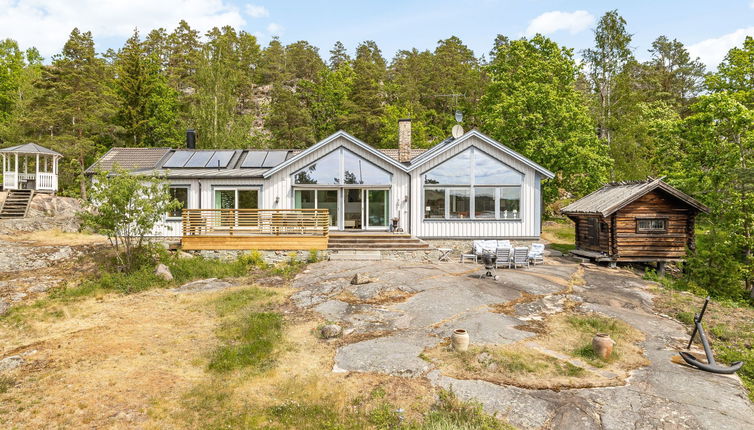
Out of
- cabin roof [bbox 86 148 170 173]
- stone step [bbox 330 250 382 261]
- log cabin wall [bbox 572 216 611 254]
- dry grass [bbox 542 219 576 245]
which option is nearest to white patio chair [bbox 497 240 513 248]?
log cabin wall [bbox 572 216 611 254]

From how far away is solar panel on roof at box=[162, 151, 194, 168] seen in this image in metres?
20.3

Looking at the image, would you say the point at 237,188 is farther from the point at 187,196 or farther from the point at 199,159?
the point at 199,159

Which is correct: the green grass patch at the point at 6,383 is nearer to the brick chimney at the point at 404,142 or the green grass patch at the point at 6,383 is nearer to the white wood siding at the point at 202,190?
the white wood siding at the point at 202,190

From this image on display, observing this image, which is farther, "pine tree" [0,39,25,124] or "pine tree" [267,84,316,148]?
"pine tree" [267,84,316,148]

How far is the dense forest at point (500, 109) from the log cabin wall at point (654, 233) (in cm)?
90

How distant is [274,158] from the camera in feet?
69.6

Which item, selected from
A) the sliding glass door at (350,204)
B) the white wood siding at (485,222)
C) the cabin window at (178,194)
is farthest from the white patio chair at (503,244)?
the cabin window at (178,194)

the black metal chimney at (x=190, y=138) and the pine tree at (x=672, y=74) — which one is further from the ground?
the pine tree at (x=672, y=74)

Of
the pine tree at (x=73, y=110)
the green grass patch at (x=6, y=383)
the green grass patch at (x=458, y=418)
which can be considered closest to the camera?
the green grass patch at (x=458, y=418)

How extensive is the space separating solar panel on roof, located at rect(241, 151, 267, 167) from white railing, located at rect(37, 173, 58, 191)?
13.6 meters

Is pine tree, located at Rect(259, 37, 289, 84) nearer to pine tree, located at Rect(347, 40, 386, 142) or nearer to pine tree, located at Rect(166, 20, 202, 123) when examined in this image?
pine tree, located at Rect(166, 20, 202, 123)

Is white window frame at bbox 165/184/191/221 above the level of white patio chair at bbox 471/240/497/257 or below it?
above

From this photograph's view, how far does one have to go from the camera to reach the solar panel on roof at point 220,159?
807 inches

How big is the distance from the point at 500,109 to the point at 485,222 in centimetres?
1116
